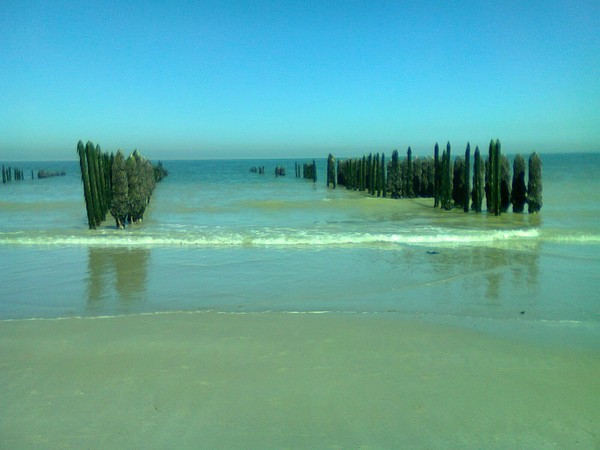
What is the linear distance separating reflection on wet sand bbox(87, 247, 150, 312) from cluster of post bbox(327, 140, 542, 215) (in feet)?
36.4

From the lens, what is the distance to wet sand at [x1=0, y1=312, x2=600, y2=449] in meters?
3.31

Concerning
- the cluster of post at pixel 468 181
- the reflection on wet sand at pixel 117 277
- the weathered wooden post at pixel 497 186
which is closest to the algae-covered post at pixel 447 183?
the cluster of post at pixel 468 181

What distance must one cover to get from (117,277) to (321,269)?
2.87 metres

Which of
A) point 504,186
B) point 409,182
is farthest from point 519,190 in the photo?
point 409,182

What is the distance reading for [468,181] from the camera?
18828 mm

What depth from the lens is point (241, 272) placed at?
830 centimetres

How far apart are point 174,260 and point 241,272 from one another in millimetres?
1648

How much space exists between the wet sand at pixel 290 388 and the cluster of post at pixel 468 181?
42.8ft

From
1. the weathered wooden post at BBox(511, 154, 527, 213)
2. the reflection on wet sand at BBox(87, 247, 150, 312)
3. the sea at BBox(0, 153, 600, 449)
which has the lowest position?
the sea at BBox(0, 153, 600, 449)

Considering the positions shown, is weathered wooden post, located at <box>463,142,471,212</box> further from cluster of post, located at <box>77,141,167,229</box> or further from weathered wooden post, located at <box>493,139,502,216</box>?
cluster of post, located at <box>77,141,167,229</box>

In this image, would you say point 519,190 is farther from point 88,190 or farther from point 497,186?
point 88,190

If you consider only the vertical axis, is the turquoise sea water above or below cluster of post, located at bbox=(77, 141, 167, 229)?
below

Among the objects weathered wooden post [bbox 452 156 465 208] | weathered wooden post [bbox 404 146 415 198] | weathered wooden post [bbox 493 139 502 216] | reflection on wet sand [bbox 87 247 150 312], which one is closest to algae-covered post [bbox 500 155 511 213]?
weathered wooden post [bbox 493 139 502 216]

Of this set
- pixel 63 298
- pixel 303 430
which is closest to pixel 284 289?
pixel 63 298
